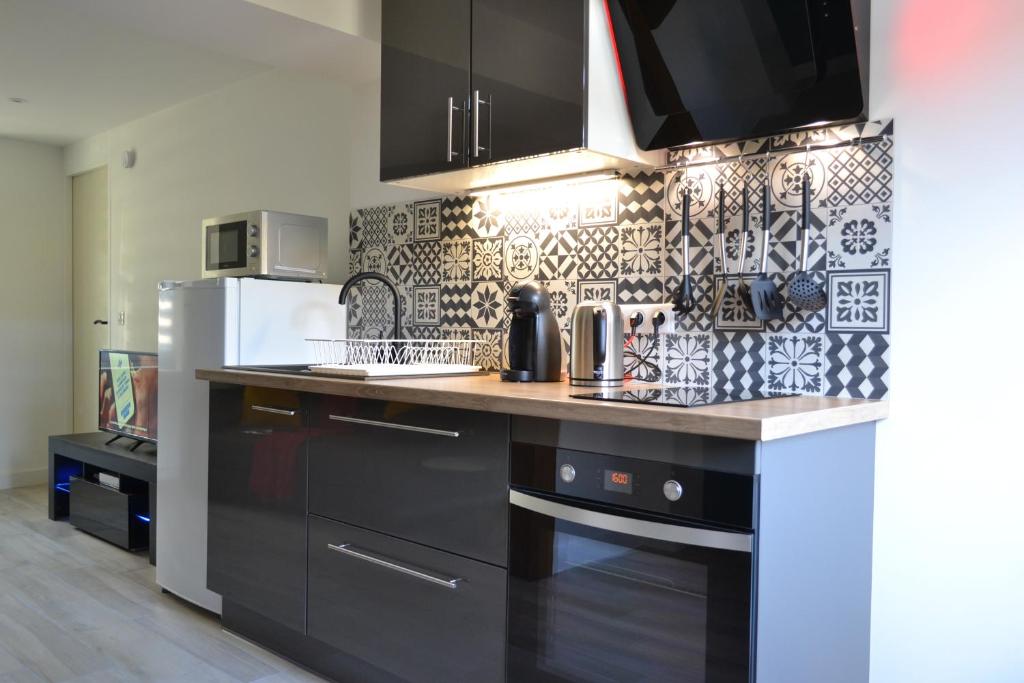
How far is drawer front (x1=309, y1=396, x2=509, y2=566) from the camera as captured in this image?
1893mm

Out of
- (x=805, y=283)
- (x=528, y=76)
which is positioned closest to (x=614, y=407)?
(x=805, y=283)

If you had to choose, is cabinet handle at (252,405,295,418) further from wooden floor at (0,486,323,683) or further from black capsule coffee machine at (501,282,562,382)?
wooden floor at (0,486,323,683)

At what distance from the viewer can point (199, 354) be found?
119 inches

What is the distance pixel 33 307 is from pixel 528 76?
4923 millimetres

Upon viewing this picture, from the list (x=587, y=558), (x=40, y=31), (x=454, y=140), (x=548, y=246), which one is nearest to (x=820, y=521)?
(x=587, y=558)

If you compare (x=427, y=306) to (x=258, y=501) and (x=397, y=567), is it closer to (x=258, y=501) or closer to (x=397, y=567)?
(x=258, y=501)

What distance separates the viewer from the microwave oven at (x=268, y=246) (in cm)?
304

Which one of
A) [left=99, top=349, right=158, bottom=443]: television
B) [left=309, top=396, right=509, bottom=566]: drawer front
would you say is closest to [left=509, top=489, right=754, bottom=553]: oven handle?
[left=309, top=396, right=509, bottom=566]: drawer front

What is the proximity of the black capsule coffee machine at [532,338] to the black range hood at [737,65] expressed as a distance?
0.54 meters

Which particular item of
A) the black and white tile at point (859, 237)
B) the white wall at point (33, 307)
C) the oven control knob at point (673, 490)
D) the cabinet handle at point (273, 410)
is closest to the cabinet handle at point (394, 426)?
the cabinet handle at point (273, 410)

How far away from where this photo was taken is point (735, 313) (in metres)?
2.12

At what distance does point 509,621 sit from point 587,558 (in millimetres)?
309

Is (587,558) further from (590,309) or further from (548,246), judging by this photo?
(548,246)

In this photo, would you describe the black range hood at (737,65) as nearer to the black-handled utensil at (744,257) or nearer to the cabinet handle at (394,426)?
the black-handled utensil at (744,257)
